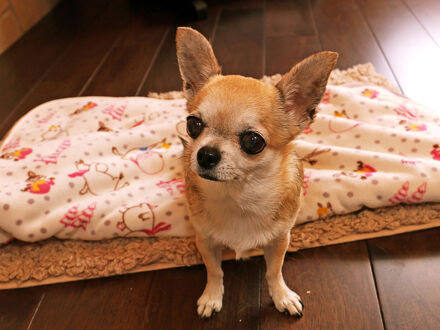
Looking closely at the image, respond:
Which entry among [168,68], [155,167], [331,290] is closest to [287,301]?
[331,290]

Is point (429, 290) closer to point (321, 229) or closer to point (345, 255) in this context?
point (345, 255)

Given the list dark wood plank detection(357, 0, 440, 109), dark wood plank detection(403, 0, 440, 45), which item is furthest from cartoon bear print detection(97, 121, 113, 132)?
dark wood plank detection(403, 0, 440, 45)

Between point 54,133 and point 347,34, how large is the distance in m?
2.14

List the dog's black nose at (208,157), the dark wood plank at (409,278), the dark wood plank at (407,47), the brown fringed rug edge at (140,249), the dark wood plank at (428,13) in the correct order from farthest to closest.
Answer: the dark wood plank at (428,13) < the dark wood plank at (407,47) < the brown fringed rug edge at (140,249) < the dark wood plank at (409,278) < the dog's black nose at (208,157)

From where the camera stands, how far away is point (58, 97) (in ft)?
7.93

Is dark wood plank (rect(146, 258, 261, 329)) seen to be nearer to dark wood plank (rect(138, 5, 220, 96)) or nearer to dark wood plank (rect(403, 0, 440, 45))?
dark wood plank (rect(138, 5, 220, 96))

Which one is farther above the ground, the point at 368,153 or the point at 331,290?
the point at 368,153

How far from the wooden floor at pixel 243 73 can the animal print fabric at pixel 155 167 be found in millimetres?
182

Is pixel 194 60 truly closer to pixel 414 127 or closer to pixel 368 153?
pixel 368 153

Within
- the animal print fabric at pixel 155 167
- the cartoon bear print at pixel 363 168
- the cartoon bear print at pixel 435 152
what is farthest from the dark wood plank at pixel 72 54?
the cartoon bear print at pixel 435 152

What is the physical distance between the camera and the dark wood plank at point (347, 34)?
2.43 meters

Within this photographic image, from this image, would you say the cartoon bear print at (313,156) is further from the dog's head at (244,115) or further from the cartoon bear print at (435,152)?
the dog's head at (244,115)

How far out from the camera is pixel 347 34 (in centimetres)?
278

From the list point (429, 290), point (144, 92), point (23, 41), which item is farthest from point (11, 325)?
point (23, 41)
